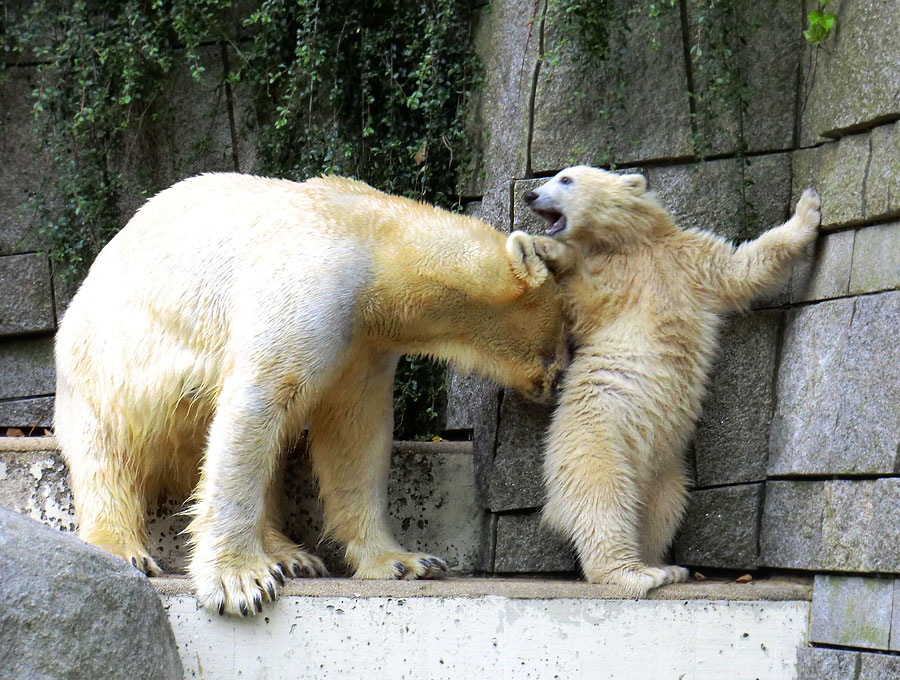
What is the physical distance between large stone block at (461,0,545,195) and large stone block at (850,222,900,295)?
135cm

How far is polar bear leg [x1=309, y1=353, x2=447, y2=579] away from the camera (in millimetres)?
4191

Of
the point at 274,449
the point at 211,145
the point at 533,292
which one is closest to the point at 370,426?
the point at 274,449

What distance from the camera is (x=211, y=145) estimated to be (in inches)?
222

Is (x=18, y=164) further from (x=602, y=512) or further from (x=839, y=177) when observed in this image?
(x=839, y=177)

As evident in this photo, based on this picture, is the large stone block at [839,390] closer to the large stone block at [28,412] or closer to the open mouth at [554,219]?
the open mouth at [554,219]

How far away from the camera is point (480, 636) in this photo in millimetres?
3654

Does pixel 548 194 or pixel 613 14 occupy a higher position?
pixel 613 14

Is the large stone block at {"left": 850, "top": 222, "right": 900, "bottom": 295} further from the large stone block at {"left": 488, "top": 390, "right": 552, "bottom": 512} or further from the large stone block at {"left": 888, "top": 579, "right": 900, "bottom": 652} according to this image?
the large stone block at {"left": 488, "top": 390, "right": 552, "bottom": 512}

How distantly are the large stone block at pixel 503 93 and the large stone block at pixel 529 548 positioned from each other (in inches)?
54.3

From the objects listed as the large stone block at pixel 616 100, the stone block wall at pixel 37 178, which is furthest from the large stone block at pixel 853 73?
the stone block wall at pixel 37 178

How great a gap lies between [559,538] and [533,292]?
39.2 inches

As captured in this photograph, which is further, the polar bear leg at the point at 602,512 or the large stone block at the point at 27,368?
the large stone block at the point at 27,368

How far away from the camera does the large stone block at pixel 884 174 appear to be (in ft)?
11.0

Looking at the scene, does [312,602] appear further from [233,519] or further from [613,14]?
[613,14]
